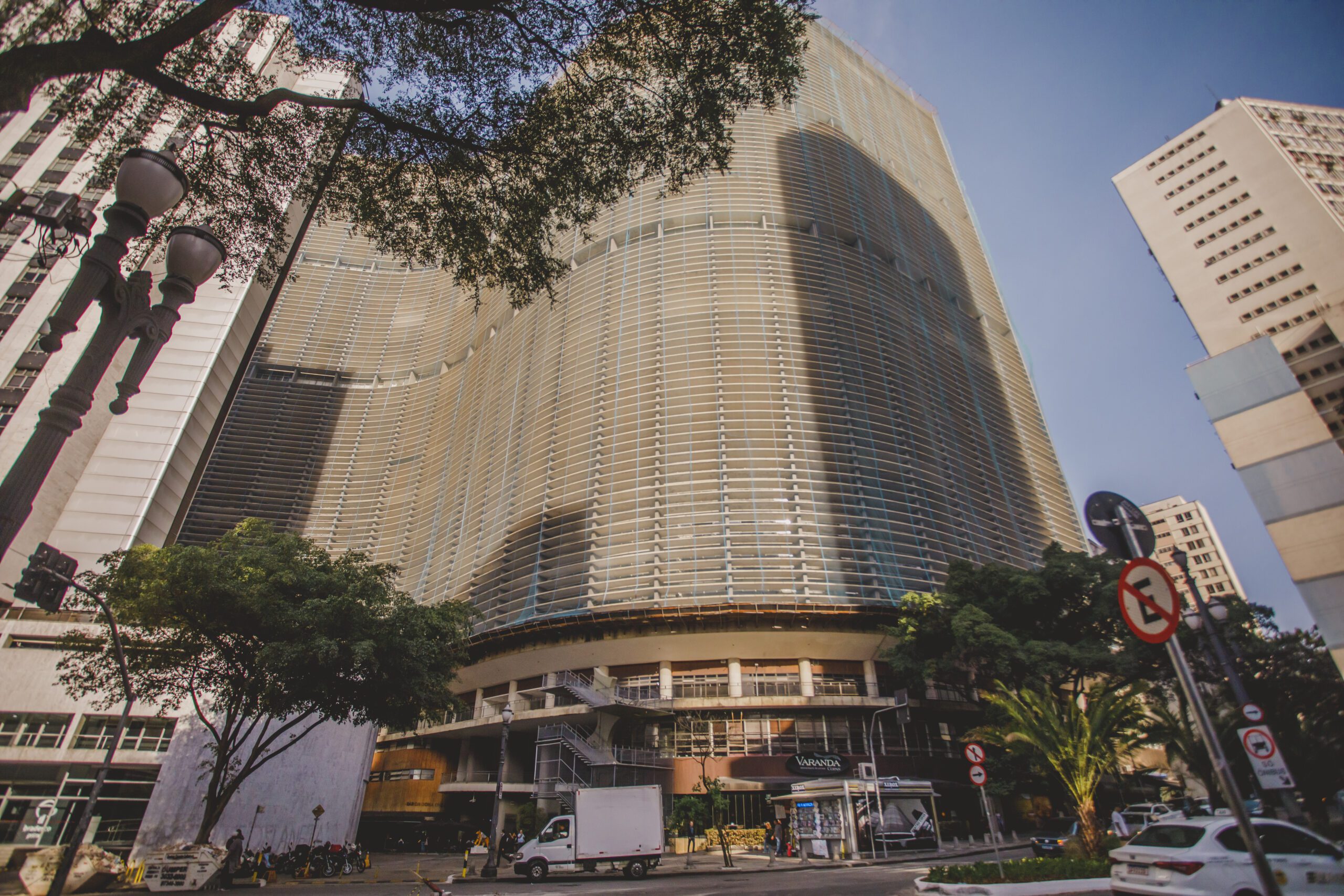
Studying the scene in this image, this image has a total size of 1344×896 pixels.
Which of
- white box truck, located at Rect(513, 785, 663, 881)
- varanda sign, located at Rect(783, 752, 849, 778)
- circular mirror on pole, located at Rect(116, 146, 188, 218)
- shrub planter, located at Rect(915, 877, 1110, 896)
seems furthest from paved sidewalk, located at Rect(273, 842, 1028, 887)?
circular mirror on pole, located at Rect(116, 146, 188, 218)

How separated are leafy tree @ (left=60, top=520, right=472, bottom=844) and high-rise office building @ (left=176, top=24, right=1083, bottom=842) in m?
5.62

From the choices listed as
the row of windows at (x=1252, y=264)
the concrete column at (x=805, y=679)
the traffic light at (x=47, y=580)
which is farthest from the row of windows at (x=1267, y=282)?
the traffic light at (x=47, y=580)

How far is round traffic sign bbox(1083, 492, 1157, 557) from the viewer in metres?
5.44

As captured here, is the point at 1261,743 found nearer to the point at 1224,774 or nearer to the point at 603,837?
the point at 1224,774

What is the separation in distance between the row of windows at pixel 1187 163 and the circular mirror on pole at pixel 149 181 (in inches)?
3425

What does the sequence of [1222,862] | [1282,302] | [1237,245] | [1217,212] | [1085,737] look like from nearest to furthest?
[1222,862] → [1085,737] → [1282,302] → [1237,245] → [1217,212]

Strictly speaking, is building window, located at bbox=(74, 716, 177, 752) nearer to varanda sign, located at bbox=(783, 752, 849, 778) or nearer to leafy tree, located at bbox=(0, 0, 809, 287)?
leafy tree, located at bbox=(0, 0, 809, 287)

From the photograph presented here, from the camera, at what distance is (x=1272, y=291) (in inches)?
2108

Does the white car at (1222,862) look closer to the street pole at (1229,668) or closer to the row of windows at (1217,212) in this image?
the street pole at (1229,668)

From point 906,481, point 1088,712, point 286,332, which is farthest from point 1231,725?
point 286,332

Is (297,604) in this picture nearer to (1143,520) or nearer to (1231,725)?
(1143,520)

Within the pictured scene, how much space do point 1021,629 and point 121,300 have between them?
3559cm

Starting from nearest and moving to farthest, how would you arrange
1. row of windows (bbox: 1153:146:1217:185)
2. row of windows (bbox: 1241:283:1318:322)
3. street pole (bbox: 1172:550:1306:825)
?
street pole (bbox: 1172:550:1306:825)
row of windows (bbox: 1241:283:1318:322)
row of windows (bbox: 1153:146:1217:185)

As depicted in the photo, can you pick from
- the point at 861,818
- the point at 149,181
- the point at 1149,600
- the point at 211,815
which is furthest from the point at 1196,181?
the point at 211,815
